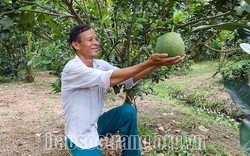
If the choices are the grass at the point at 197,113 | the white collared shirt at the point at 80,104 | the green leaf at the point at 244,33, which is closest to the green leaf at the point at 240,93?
the green leaf at the point at 244,33

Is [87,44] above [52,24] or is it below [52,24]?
below

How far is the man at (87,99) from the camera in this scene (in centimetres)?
179

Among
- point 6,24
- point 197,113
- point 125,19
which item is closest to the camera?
point 6,24

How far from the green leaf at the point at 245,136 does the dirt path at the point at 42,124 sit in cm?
184

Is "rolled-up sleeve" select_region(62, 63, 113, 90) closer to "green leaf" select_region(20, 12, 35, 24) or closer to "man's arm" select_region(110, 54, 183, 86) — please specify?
"man's arm" select_region(110, 54, 183, 86)

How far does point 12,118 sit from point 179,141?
238 centimetres

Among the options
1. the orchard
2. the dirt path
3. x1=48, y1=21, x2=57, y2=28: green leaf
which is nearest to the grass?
the dirt path

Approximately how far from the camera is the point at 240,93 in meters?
1.11

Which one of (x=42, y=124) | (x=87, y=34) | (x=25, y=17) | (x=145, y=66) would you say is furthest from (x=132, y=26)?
(x=42, y=124)

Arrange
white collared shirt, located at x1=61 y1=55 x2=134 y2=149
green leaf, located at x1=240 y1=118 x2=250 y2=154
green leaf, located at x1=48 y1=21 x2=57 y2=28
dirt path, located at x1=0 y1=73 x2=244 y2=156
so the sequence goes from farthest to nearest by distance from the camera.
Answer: dirt path, located at x1=0 y1=73 x2=244 y2=156, green leaf, located at x1=48 y1=21 x2=57 y2=28, white collared shirt, located at x1=61 y1=55 x2=134 y2=149, green leaf, located at x1=240 y1=118 x2=250 y2=154

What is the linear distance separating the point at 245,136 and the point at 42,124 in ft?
9.84

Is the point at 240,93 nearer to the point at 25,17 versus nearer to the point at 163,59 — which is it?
the point at 163,59

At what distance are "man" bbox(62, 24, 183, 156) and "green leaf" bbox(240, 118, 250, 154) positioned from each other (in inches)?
33.5

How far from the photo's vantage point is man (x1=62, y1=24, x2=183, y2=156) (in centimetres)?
179
